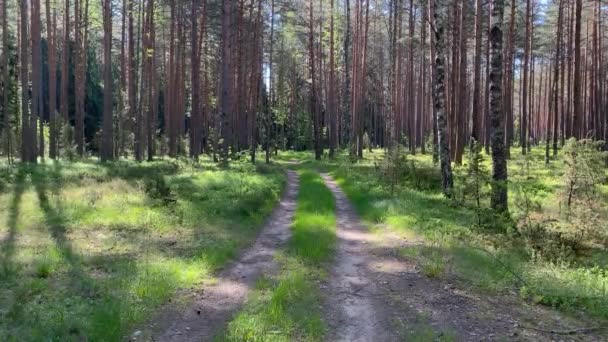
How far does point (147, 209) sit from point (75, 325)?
753cm

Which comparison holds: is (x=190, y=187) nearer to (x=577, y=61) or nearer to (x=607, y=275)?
(x=607, y=275)

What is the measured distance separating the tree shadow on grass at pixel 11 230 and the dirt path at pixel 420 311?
4.90 meters

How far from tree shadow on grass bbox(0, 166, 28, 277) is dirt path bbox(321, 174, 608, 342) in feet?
16.1

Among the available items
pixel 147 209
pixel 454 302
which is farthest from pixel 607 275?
pixel 147 209

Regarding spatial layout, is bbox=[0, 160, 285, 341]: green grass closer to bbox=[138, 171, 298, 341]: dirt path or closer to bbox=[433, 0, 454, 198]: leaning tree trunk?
bbox=[138, 171, 298, 341]: dirt path

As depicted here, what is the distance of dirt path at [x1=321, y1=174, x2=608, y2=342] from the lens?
557 cm

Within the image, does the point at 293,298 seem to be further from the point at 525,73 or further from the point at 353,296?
the point at 525,73

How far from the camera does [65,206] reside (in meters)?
12.8

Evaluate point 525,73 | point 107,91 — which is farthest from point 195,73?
point 525,73

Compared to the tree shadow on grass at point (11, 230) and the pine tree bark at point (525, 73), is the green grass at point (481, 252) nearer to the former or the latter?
the tree shadow on grass at point (11, 230)

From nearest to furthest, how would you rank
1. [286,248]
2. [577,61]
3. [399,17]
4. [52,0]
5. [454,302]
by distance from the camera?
1. [454,302]
2. [286,248]
3. [577,61]
4. [52,0]
5. [399,17]

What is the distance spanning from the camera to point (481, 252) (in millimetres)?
8914

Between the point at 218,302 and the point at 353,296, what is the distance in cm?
188

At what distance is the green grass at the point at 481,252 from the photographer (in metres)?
6.94
